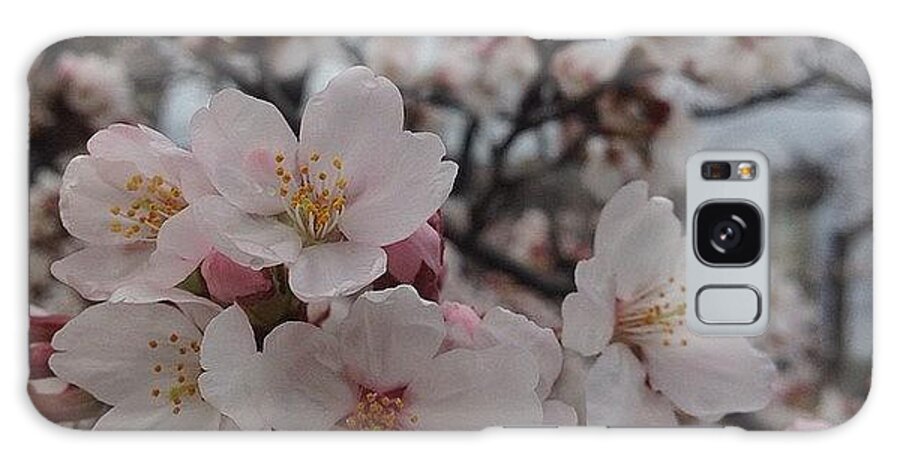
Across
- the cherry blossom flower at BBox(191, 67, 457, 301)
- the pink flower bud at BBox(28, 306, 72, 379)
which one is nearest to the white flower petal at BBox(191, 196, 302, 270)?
the cherry blossom flower at BBox(191, 67, 457, 301)

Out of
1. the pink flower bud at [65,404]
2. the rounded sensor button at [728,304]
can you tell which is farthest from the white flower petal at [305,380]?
the rounded sensor button at [728,304]

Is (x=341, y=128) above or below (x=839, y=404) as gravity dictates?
above

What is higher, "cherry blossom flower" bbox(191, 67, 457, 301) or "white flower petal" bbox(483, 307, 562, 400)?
"cherry blossom flower" bbox(191, 67, 457, 301)

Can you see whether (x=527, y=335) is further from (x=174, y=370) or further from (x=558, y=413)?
(x=174, y=370)

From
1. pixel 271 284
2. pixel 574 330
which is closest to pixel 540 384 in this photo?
pixel 574 330

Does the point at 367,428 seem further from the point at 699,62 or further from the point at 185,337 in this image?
the point at 699,62

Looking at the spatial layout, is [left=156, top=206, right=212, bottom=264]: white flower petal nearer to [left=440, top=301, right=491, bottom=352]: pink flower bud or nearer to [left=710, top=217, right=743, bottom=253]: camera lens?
[left=440, top=301, right=491, bottom=352]: pink flower bud

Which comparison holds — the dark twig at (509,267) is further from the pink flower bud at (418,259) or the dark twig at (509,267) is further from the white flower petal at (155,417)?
the white flower petal at (155,417)
